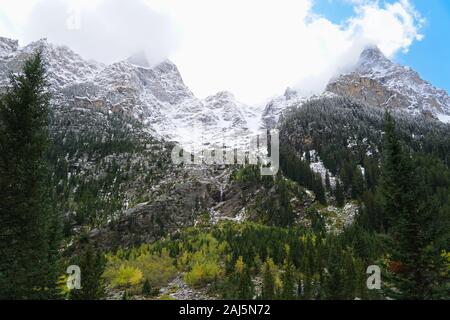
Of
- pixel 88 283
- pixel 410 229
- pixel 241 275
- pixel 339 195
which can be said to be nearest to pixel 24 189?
pixel 88 283

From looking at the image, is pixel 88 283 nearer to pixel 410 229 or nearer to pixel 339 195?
pixel 410 229

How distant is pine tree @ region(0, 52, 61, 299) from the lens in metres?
17.0

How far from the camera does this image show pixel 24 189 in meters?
17.8

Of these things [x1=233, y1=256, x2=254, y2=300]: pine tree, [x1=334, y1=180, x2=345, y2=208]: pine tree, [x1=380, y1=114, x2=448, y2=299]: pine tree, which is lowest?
[x1=233, y1=256, x2=254, y2=300]: pine tree

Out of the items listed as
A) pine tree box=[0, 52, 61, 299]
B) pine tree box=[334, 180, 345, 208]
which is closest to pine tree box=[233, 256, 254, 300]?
pine tree box=[0, 52, 61, 299]

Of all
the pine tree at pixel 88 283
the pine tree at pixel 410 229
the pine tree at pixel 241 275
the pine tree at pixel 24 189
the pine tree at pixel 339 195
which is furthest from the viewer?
the pine tree at pixel 339 195

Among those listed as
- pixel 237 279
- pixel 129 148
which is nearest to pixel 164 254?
pixel 237 279

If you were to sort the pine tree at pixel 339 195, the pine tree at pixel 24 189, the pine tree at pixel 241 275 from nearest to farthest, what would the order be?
the pine tree at pixel 24 189, the pine tree at pixel 241 275, the pine tree at pixel 339 195

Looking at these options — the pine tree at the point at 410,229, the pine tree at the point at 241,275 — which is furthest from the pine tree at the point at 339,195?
the pine tree at the point at 410,229

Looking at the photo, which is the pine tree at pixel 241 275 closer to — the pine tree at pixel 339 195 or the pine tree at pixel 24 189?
the pine tree at pixel 24 189

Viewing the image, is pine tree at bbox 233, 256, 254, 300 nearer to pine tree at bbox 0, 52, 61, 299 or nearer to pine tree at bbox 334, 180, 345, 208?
pine tree at bbox 0, 52, 61, 299

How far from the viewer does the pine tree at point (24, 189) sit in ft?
55.9

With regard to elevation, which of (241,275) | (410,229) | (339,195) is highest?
(339,195)

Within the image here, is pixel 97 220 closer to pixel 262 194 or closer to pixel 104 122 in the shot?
pixel 262 194
